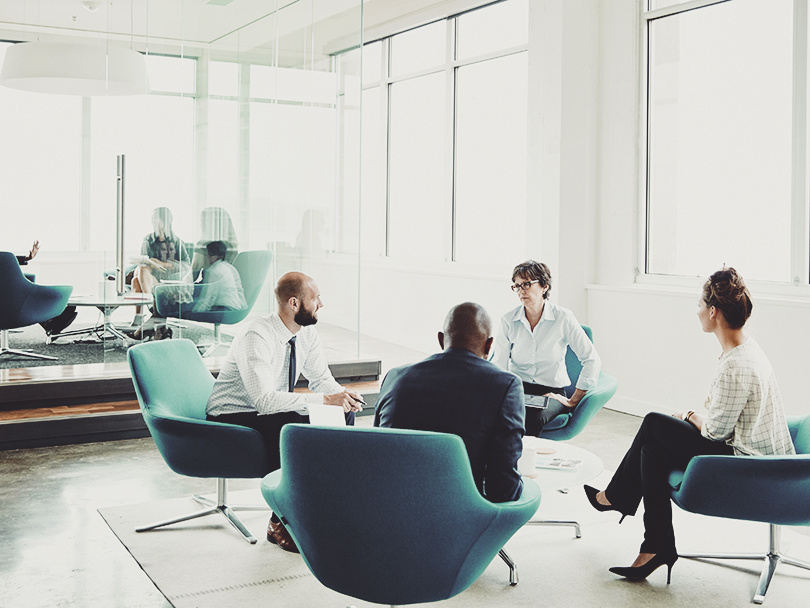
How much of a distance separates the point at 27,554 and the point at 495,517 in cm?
213

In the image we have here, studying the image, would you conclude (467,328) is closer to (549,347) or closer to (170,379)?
(170,379)

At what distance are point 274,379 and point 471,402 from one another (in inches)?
55.8

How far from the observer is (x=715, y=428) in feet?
9.73

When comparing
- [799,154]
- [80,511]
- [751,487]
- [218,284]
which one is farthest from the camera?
[218,284]

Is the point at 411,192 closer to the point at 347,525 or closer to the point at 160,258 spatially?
the point at 160,258

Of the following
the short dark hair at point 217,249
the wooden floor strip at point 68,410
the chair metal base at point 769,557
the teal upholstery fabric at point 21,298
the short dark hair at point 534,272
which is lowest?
the chair metal base at point 769,557

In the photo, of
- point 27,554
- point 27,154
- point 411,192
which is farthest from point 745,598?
point 27,154

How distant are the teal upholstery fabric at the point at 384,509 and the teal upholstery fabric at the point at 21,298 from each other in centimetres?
511

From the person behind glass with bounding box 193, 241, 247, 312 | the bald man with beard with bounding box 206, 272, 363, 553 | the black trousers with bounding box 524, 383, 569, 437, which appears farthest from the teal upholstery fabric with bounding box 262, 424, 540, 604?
the person behind glass with bounding box 193, 241, 247, 312

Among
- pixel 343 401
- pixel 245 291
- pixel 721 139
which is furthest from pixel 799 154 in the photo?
pixel 245 291

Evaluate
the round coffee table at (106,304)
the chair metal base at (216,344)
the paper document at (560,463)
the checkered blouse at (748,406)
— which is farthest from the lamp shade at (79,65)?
the checkered blouse at (748,406)

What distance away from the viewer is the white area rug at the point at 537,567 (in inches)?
116

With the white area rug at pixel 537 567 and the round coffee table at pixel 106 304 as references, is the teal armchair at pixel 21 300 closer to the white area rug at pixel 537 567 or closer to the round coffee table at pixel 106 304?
the round coffee table at pixel 106 304

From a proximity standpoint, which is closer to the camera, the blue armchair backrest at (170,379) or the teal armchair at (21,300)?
the blue armchair backrest at (170,379)
